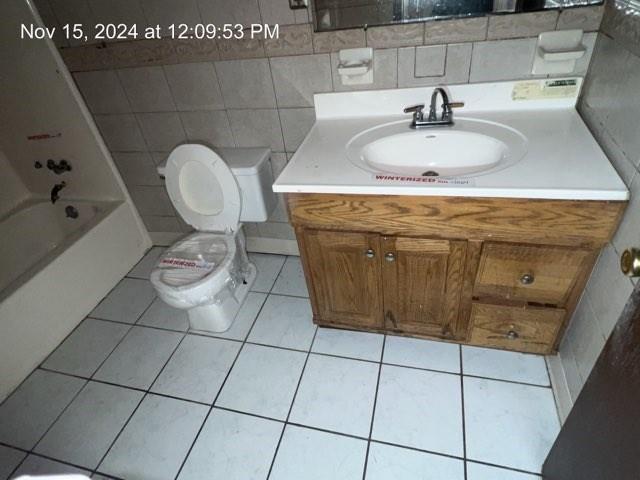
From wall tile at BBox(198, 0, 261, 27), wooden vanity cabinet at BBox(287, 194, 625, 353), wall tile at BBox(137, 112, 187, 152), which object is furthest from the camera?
wall tile at BBox(137, 112, 187, 152)

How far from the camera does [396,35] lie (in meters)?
1.28

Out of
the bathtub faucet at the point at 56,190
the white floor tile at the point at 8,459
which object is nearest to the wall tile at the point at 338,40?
the bathtub faucet at the point at 56,190

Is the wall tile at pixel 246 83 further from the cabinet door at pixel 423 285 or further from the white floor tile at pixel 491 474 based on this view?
the white floor tile at pixel 491 474

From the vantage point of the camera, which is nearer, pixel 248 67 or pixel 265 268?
pixel 248 67

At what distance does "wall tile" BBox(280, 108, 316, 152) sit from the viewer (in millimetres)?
1520

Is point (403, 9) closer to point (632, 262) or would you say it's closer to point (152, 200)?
point (632, 262)

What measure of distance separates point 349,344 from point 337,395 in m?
0.23

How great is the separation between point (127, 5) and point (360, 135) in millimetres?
1066

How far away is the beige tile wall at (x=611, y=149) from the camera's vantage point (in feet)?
2.94

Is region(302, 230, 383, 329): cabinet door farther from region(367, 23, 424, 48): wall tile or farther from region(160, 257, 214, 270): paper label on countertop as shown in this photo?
region(367, 23, 424, 48): wall tile

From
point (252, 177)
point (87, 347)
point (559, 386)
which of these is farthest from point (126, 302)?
point (559, 386)

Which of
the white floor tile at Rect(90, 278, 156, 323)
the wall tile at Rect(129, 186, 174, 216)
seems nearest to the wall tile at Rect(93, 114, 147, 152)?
the wall tile at Rect(129, 186, 174, 216)

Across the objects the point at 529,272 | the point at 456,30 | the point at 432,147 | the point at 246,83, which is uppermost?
the point at 456,30

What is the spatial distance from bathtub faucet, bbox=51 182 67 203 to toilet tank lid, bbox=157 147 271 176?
2.92 feet
